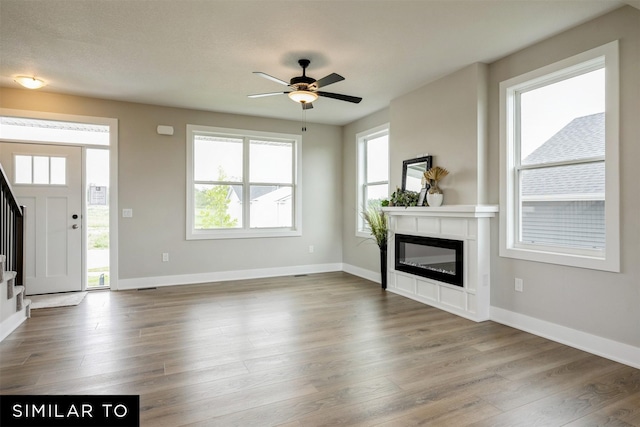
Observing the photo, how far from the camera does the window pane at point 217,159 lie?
18.3ft

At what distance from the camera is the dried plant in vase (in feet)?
13.5

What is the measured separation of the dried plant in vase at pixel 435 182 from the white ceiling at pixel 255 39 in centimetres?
112

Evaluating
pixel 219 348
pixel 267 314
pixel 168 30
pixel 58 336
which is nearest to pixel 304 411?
pixel 219 348

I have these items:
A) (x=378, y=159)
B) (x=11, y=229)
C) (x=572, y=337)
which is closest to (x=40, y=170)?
(x=11, y=229)

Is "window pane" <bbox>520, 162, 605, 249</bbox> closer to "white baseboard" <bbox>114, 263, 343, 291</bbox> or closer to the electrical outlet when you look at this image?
the electrical outlet

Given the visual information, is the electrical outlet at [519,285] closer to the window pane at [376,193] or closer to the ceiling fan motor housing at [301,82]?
the window pane at [376,193]

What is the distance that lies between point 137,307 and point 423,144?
4.02 metres

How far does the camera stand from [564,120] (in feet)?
10.3

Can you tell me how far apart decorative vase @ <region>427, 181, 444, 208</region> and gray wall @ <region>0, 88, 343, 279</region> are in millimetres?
2614

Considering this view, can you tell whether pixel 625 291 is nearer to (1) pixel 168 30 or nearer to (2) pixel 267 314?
(2) pixel 267 314

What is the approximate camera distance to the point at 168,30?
9.89 feet

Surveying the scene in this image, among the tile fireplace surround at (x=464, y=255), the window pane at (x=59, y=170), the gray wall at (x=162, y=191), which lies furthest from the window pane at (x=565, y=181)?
the window pane at (x=59, y=170)

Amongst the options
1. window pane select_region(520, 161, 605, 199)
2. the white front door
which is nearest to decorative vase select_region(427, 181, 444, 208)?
window pane select_region(520, 161, 605, 199)

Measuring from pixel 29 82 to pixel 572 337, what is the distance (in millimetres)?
6225
